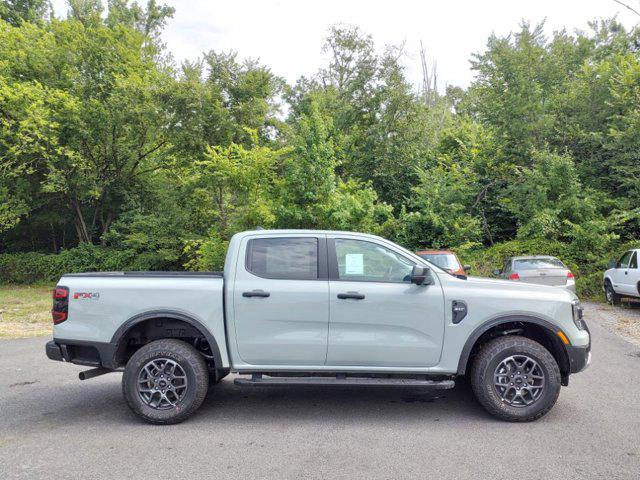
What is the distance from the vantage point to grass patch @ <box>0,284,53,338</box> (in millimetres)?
11352

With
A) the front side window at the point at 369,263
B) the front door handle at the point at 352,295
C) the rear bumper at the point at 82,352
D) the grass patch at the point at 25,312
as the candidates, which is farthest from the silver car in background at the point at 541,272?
the grass patch at the point at 25,312

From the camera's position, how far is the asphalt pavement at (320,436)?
12.8ft

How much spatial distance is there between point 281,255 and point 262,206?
12.1 meters

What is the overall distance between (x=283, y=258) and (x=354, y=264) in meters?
0.75

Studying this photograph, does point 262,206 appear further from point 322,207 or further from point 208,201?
point 208,201

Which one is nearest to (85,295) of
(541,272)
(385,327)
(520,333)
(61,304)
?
(61,304)

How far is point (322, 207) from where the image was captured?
17.0 metres

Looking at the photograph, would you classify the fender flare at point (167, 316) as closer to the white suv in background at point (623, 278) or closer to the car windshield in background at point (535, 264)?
the car windshield in background at point (535, 264)

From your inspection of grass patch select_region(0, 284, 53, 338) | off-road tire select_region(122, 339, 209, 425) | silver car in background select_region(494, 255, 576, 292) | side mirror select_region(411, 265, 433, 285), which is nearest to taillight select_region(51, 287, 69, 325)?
off-road tire select_region(122, 339, 209, 425)

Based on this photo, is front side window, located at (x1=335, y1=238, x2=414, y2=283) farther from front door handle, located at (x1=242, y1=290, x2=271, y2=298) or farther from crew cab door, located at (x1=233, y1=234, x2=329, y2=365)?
front door handle, located at (x1=242, y1=290, x2=271, y2=298)

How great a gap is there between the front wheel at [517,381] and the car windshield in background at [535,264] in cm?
844

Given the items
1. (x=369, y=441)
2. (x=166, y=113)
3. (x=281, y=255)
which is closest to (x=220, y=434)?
(x=369, y=441)

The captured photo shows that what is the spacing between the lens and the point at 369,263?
17.2 feet

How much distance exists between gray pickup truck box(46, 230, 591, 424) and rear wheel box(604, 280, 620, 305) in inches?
437
